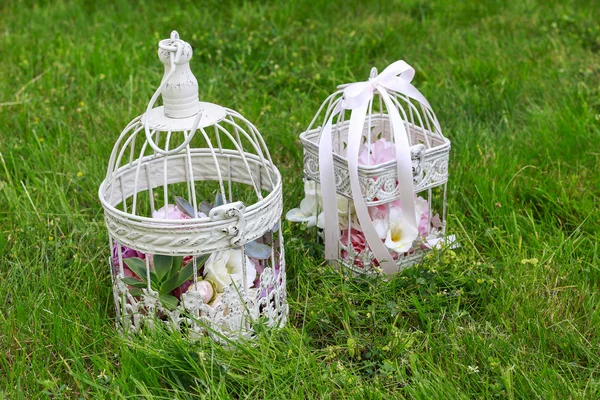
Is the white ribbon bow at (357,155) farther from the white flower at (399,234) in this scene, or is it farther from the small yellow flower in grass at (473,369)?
the small yellow flower in grass at (473,369)

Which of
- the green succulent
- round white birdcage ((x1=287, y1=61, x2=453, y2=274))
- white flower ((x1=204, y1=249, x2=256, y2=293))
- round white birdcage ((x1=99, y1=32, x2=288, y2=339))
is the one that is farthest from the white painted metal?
the green succulent

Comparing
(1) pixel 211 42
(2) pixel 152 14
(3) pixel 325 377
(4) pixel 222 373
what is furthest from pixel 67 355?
(2) pixel 152 14

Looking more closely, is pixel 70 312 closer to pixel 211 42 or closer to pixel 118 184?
pixel 118 184

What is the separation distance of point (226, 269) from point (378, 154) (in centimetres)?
65

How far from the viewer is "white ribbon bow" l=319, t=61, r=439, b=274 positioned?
7.30 feet

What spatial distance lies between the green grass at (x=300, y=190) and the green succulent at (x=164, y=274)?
0.43ft

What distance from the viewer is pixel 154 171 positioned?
231 centimetres

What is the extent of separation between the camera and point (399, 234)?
235 cm

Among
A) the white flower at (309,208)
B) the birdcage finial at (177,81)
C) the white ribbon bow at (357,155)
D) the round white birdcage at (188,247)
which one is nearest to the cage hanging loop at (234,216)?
the round white birdcage at (188,247)

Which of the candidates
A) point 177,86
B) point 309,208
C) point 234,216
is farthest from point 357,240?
point 177,86

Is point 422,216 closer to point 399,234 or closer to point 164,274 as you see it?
point 399,234

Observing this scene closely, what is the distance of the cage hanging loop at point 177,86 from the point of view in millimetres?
1923

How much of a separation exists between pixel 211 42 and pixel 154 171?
1.89 m

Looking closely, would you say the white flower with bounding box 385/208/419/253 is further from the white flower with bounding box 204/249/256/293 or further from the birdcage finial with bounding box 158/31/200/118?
the birdcage finial with bounding box 158/31/200/118
